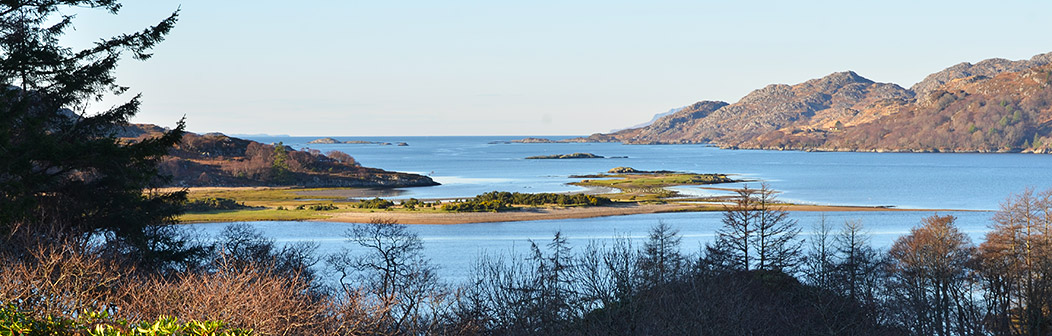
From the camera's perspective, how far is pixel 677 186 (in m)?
108

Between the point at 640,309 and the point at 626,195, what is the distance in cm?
6794

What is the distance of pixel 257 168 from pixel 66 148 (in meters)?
96.6

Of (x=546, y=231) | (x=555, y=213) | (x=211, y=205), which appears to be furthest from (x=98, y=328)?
(x=211, y=205)

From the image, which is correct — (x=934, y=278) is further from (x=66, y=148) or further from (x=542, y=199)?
(x=542, y=199)

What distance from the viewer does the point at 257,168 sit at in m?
113

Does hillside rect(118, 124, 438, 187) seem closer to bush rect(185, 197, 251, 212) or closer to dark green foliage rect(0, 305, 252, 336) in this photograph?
bush rect(185, 197, 251, 212)

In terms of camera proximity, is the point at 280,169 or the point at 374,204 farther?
the point at 280,169

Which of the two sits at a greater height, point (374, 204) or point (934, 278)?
point (374, 204)

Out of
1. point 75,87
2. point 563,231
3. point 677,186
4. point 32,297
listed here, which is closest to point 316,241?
point 563,231

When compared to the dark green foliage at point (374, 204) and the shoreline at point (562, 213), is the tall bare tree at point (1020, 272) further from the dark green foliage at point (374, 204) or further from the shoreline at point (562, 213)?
the dark green foliage at point (374, 204)

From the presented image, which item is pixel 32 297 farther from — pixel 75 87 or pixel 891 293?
pixel 891 293

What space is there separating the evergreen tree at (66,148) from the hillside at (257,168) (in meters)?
79.6

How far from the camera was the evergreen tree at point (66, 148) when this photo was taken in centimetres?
1986

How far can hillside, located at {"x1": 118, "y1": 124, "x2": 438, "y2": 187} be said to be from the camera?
108500 millimetres
